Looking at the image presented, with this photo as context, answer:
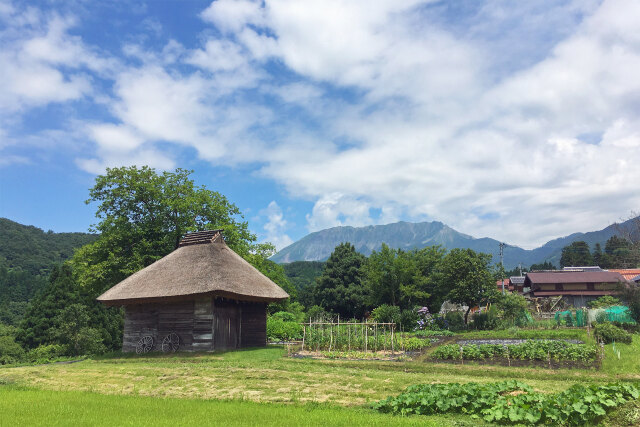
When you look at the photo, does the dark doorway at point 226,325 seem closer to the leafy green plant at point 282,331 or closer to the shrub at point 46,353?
the leafy green plant at point 282,331

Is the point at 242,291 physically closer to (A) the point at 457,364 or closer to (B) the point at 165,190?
(A) the point at 457,364

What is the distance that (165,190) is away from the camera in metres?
36.3

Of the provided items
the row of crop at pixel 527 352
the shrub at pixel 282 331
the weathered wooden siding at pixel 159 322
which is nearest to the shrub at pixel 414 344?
the row of crop at pixel 527 352

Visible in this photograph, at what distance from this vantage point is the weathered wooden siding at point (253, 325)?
26.6m

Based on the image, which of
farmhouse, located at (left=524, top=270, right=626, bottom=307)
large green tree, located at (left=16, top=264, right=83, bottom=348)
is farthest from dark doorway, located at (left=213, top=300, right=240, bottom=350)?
farmhouse, located at (left=524, top=270, right=626, bottom=307)

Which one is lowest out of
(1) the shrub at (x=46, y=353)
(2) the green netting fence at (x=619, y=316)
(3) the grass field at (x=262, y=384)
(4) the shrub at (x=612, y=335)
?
(1) the shrub at (x=46, y=353)

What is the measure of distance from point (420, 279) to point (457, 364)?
76.1 feet

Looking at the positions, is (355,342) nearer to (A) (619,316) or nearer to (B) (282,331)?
(B) (282,331)

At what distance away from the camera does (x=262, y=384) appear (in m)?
14.0

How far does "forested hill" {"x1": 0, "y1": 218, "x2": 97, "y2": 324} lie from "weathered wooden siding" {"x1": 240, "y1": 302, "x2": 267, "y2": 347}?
46.9 metres

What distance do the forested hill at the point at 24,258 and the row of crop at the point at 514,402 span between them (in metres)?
64.2

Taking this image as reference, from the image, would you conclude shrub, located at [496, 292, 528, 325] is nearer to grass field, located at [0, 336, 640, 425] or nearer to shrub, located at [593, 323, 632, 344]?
shrub, located at [593, 323, 632, 344]

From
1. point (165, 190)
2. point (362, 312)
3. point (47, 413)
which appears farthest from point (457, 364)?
point (362, 312)

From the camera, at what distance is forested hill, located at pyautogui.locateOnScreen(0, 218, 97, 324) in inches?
2472
